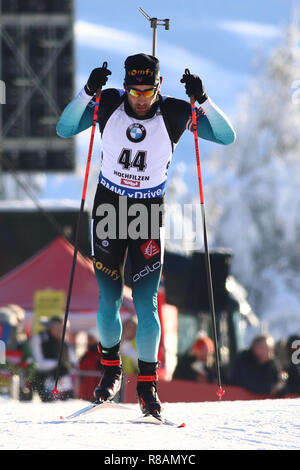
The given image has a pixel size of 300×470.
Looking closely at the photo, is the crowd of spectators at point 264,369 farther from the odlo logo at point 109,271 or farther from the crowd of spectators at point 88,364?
the odlo logo at point 109,271

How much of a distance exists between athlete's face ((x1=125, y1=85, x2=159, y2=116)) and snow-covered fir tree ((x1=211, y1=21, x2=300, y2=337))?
916 inches

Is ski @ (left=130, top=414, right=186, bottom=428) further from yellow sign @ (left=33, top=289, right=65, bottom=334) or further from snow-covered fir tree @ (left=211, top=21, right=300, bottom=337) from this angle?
snow-covered fir tree @ (left=211, top=21, right=300, bottom=337)

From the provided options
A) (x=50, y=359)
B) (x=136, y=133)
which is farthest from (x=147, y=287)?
(x=50, y=359)

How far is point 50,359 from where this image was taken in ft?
28.7

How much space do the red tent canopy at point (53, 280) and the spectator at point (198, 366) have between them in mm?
1207

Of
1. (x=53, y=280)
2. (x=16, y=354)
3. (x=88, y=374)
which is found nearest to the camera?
(x=88, y=374)

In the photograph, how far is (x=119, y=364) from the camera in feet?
15.7

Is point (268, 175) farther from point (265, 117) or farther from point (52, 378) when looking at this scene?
point (52, 378)

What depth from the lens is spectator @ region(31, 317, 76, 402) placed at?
852cm

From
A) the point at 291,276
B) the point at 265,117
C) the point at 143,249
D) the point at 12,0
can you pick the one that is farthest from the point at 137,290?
the point at 265,117

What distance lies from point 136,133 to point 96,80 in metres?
0.35

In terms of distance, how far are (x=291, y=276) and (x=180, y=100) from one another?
28.1 meters

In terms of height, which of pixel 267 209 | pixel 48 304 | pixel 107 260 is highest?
pixel 267 209

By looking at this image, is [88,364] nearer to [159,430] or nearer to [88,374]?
[88,374]
